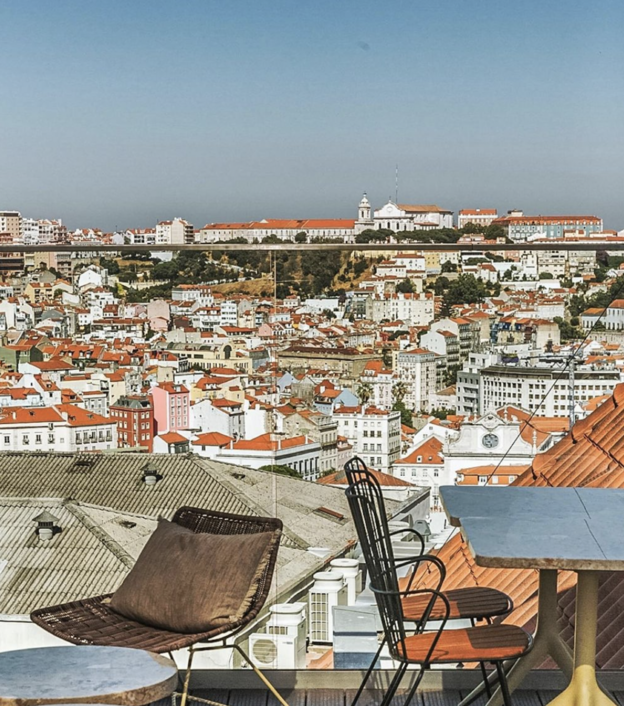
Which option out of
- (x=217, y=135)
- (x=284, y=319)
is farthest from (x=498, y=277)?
(x=217, y=135)

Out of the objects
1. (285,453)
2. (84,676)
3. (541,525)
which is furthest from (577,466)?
(84,676)

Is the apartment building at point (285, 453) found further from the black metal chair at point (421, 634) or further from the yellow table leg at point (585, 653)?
the yellow table leg at point (585, 653)

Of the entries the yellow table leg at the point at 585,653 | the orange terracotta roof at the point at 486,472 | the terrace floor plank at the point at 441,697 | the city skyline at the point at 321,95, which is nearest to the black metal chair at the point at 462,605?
the yellow table leg at the point at 585,653

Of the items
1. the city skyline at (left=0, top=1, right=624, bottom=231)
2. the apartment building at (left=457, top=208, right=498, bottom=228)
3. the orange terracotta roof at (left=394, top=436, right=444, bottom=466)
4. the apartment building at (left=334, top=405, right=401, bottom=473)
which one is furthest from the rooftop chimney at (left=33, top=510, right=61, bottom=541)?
the city skyline at (left=0, top=1, right=624, bottom=231)

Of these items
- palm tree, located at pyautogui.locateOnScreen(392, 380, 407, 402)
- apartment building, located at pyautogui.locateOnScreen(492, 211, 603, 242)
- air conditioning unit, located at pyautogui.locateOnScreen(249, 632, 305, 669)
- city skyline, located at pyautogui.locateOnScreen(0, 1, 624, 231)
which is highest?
city skyline, located at pyautogui.locateOnScreen(0, 1, 624, 231)

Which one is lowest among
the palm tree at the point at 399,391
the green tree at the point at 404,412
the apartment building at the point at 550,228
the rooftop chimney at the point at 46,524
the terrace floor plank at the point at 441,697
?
the terrace floor plank at the point at 441,697

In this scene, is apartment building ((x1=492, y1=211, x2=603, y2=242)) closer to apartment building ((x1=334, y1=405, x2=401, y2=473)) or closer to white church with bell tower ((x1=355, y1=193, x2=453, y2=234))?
white church with bell tower ((x1=355, y1=193, x2=453, y2=234))

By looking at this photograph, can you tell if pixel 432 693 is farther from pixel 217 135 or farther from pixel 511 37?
pixel 511 37
